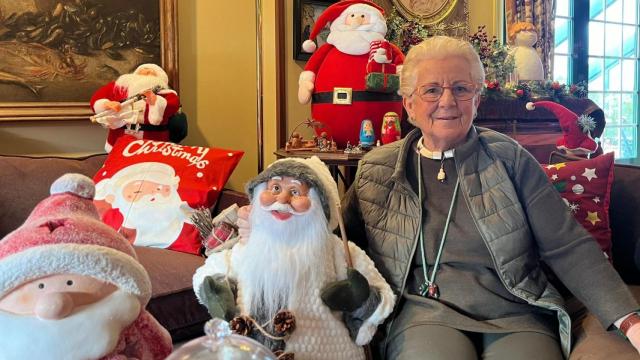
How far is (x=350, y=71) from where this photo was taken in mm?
2000

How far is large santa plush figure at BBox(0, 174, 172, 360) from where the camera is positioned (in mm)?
805

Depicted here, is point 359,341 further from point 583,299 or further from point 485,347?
point 583,299

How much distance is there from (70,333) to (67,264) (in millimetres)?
101

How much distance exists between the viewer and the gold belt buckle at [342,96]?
197cm

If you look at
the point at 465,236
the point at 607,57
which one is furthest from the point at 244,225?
the point at 607,57

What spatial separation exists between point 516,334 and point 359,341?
0.35m

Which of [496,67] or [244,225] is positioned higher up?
[496,67]

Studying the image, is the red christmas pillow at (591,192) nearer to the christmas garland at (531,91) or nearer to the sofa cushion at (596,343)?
the sofa cushion at (596,343)

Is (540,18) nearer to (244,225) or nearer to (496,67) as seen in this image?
(496,67)

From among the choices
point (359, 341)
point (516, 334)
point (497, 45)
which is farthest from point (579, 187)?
point (497, 45)

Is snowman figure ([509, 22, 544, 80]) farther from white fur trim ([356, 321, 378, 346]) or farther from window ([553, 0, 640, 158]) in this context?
white fur trim ([356, 321, 378, 346])

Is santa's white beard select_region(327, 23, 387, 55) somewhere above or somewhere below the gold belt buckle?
above

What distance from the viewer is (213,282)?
3.69 ft

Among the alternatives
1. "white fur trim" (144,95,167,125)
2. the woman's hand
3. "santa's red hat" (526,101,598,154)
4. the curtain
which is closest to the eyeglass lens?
the woman's hand
